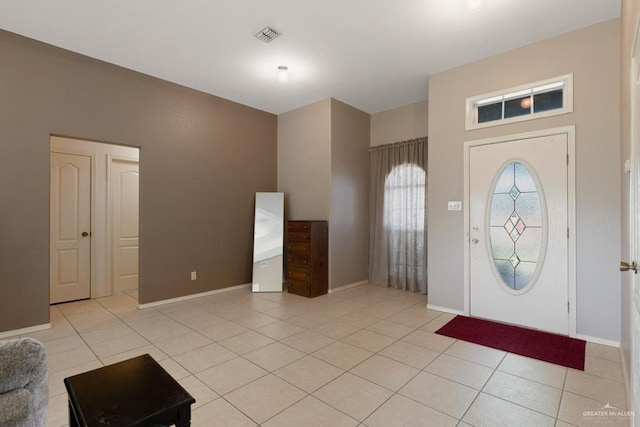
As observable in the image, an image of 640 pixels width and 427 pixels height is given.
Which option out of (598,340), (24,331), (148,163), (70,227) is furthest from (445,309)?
(70,227)

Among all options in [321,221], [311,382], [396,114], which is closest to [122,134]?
[321,221]

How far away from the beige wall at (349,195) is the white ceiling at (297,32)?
1.07 m

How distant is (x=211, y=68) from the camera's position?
4047 millimetres

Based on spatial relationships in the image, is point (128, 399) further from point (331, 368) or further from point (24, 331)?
point (24, 331)

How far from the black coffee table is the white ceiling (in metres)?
2.95

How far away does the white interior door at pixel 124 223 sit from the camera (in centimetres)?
504

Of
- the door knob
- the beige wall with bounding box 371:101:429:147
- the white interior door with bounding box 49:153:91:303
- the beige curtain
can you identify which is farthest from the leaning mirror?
the door knob

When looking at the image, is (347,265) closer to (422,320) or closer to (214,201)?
(422,320)

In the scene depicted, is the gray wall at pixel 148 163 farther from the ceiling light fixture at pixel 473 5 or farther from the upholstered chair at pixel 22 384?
the ceiling light fixture at pixel 473 5

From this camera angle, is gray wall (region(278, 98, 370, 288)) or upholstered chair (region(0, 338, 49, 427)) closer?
upholstered chair (region(0, 338, 49, 427))

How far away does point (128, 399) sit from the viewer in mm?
1282

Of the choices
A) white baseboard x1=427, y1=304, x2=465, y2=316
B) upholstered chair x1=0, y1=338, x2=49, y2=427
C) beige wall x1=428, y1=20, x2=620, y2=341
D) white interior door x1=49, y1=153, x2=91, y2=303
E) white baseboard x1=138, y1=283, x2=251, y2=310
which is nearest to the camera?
upholstered chair x1=0, y1=338, x2=49, y2=427

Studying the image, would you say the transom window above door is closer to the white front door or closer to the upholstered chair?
the white front door

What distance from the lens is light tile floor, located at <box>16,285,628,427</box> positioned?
1.99m
